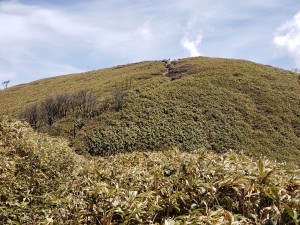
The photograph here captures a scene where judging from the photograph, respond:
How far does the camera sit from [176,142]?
A: 147ft

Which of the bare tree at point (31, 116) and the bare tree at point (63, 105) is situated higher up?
the bare tree at point (63, 105)

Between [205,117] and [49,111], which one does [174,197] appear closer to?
[205,117]

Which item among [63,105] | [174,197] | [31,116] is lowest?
[174,197]

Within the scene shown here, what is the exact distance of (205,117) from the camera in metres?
52.1

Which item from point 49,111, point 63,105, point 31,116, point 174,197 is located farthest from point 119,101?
point 174,197

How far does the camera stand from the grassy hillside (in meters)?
44.3

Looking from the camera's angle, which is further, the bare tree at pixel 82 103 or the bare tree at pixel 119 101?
the bare tree at pixel 82 103

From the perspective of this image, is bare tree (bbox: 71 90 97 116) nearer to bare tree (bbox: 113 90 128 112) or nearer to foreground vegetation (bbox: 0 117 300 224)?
bare tree (bbox: 113 90 128 112)

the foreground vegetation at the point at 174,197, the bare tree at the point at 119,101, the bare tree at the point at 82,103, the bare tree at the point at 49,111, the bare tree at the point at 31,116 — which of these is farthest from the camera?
the bare tree at the point at 82,103

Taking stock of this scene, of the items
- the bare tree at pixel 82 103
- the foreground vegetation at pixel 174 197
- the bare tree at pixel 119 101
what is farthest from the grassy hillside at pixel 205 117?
the foreground vegetation at pixel 174 197

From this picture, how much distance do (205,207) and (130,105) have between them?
4785 centimetres

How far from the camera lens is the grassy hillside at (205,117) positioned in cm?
4428

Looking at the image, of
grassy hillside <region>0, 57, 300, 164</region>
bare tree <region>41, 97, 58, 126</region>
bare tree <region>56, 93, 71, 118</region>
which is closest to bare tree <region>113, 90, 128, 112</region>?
grassy hillside <region>0, 57, 300, 164</region>

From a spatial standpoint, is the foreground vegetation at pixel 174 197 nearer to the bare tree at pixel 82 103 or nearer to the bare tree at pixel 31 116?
the bare tree at pixel 31 116
